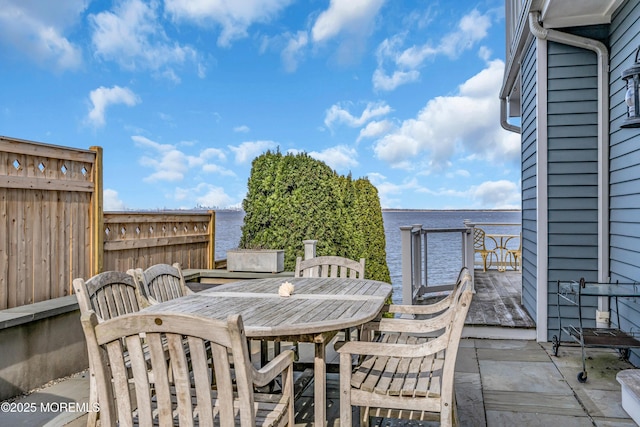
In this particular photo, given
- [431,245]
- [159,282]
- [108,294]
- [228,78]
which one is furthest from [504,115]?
[431,245]

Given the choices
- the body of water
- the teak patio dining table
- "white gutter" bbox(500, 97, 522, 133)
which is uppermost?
"white gutter" bbox(500, 97, 522, 133)

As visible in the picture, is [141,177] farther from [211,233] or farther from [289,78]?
[211,233]

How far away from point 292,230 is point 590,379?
3.42m

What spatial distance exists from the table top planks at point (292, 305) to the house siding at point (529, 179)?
243 cm

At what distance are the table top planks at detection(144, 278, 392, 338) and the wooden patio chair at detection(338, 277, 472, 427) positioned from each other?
0.20 meters

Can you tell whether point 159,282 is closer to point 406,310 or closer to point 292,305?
point 292,305

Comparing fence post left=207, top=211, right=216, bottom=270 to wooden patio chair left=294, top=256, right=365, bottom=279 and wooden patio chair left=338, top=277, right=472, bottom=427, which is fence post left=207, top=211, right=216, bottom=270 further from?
wooden patio chair left=338, top=277, right=472, bottom=427

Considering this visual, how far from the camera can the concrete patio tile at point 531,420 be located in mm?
2609

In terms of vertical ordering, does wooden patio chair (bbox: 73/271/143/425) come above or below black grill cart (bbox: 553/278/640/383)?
above

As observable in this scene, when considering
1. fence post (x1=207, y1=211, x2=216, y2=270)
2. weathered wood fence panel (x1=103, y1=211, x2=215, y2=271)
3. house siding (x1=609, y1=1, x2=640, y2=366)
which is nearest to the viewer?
house siding (x1=609, y1=1, x2=640, y2=366)

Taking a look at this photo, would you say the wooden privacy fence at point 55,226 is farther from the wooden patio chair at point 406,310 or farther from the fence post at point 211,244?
the wooden patio chair at point 406,310

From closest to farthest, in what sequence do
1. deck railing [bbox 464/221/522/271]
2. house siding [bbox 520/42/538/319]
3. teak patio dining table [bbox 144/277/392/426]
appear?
teak patio dining table [bbox 144/277/392/426], house siding [bbox 520/42/538/319], deck railing [bbox 464/221/522/271]

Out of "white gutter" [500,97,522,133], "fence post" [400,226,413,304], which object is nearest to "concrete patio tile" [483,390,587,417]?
"fence post" [400,226,413,304]

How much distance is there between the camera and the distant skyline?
8844 millimetres
